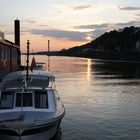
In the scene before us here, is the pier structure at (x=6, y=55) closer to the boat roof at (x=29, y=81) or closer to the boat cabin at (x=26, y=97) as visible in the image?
the boat roof at (x=29, y=81)

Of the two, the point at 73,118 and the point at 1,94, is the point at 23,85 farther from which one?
the point at 73,118

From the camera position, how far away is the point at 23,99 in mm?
A: 24453

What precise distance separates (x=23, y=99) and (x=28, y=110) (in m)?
1.55

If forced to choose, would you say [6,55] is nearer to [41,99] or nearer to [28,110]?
[41,99]

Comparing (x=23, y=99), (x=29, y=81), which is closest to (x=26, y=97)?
(x=23, y=99)

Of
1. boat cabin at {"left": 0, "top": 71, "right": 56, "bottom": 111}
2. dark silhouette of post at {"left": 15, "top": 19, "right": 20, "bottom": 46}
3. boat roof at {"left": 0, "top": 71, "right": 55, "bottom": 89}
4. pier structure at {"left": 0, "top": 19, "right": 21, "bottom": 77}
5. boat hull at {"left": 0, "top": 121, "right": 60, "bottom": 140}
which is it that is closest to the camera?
boat hull at {"left": 0, "top": 121, "right": 60, "bottom": 140}

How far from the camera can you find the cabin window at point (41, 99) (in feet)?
79.6

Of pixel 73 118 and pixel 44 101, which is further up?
pixel 44 101

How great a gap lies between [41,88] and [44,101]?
136 cm

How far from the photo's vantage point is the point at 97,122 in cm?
2959

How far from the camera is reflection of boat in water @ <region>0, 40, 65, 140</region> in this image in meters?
21.4

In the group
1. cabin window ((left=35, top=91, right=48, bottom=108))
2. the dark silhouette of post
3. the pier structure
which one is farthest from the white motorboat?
the dark silhouette of post

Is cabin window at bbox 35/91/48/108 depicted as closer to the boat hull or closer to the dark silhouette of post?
the boat hull

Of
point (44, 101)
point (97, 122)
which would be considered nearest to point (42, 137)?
point (44, 101)
